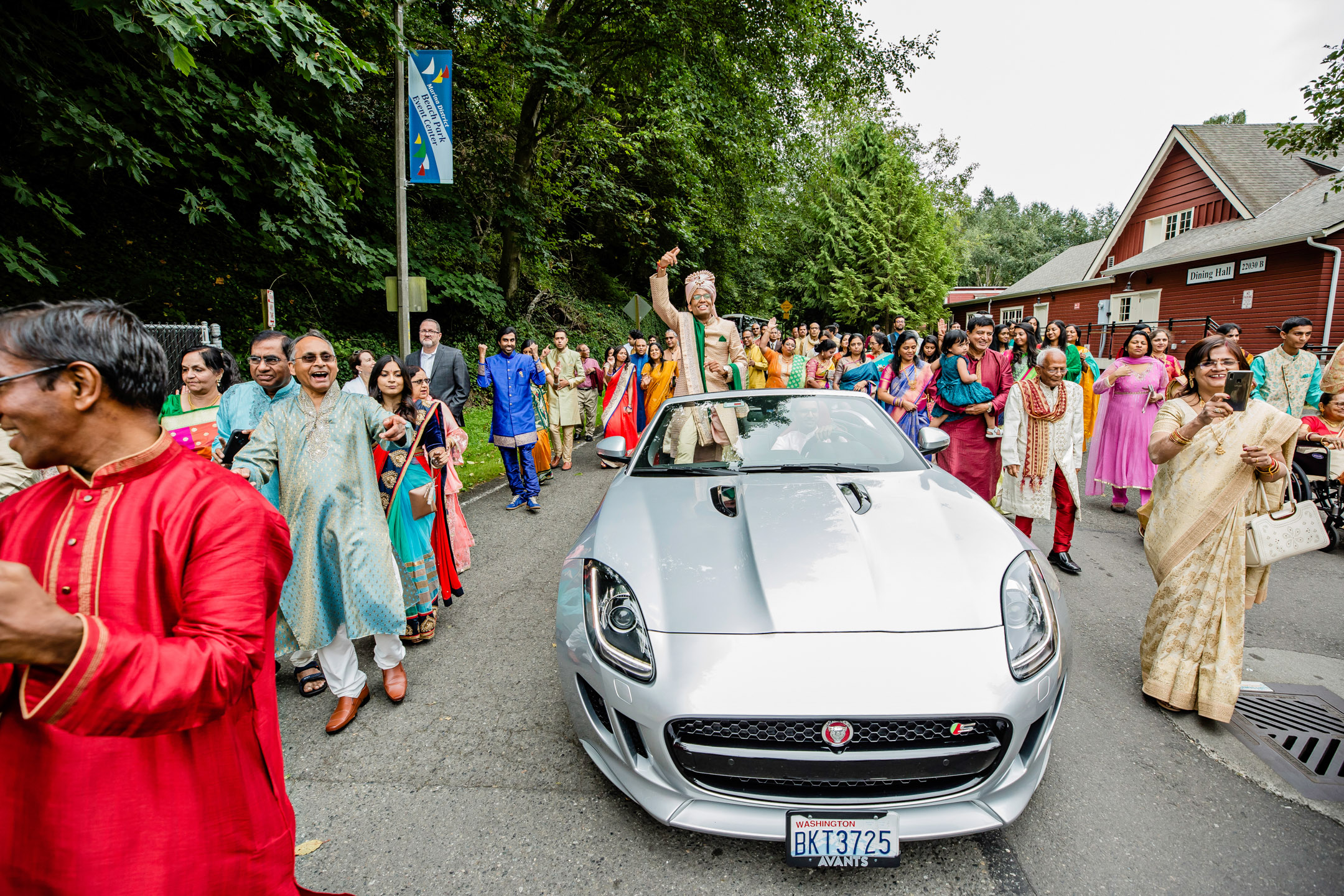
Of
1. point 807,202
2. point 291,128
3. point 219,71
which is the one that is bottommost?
point 291,128

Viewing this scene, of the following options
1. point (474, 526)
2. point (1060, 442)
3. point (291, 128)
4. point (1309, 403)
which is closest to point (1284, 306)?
point (1309, 403)

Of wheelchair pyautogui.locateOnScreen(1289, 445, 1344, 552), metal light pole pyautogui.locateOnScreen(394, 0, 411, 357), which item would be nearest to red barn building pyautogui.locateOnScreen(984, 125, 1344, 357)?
wheelchair pyautogui.locateOnScreen(1289, 445, 1344, 552)

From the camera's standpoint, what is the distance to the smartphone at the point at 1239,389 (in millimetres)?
2656

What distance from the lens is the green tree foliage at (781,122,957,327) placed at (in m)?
32.0

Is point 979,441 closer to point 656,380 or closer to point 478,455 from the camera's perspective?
point 656,380

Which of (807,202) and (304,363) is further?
(807,202)

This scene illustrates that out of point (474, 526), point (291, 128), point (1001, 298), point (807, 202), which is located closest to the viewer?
point (474, 526)

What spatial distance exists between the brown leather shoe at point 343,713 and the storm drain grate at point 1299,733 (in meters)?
3.95

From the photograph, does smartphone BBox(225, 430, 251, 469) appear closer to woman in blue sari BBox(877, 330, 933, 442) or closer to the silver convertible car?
the silver convertible car

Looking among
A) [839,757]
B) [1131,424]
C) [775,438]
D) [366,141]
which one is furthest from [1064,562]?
[366,141]

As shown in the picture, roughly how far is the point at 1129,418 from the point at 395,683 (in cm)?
727

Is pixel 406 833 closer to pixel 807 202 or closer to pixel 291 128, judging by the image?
pixel 291 128

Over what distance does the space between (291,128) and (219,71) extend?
1611 millimetres

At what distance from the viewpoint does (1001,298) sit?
109ft
